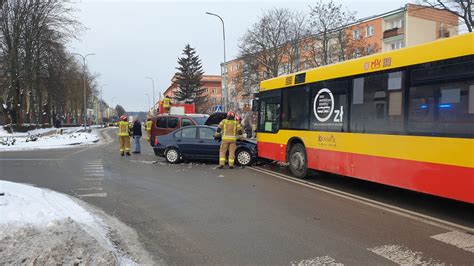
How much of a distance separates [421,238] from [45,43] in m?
39.2

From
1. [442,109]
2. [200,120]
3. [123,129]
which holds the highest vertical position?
[442,109]

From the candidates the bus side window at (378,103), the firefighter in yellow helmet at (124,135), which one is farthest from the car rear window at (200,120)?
the bus side window at (378,103)

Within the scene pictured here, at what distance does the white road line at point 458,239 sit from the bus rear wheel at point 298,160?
4920 millimetres

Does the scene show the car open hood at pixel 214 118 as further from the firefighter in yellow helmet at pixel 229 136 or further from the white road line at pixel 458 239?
the white road line at pixel 458 239

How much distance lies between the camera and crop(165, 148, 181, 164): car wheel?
14625 millimetres

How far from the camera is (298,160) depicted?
10.9m

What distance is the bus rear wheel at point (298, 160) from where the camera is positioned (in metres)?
10.7

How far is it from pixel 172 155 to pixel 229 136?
2.48 metres

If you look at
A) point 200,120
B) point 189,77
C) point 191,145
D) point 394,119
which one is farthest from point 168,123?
point 189,77

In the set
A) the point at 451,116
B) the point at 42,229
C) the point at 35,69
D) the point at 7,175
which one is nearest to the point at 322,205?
the point at 451,116

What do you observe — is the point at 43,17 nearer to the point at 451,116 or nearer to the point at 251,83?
the point at 251,83

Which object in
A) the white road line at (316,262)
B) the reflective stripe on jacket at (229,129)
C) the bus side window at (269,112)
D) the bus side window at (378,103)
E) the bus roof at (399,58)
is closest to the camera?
the white road line at (316,262)

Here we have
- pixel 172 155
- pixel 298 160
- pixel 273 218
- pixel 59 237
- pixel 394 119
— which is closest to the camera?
pixel 59 237

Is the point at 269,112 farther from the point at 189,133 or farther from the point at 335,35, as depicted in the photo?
the point at 335,35
